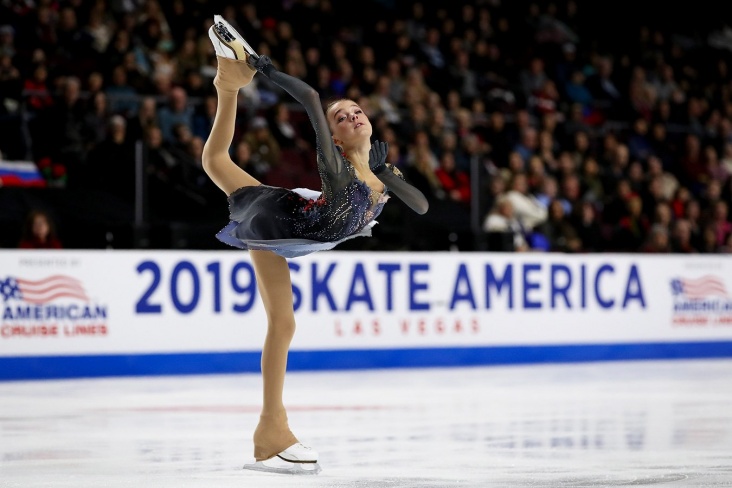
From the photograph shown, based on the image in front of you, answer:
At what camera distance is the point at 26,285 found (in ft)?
31.4

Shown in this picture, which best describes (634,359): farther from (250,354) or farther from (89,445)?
(89,445)

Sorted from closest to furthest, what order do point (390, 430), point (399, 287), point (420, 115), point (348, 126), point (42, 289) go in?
1. point (348, 126)
2. point (390, 430)
3. point (42, 289)
4. point (399, 287)
5. point (420, 115)

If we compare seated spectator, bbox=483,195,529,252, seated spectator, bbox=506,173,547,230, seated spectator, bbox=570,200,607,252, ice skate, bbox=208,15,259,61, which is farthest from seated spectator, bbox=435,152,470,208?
ice skate, bbox=208,15,259,61

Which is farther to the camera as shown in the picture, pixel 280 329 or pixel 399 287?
pixel 399 287

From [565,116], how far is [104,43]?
5.89 m

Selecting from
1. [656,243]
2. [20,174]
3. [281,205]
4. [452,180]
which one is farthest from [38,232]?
[656,243]

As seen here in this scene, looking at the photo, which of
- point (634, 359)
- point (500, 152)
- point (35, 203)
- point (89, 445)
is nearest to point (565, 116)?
point (500, 152)

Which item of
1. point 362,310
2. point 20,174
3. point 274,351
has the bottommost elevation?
point 274,351

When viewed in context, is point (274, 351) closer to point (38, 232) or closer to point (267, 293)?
point (267, 293)

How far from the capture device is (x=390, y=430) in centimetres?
619

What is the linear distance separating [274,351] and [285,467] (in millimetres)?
449

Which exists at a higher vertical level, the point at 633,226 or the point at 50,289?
the point at 633,226

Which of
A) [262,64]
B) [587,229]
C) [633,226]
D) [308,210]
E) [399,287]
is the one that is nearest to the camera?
[262,64]

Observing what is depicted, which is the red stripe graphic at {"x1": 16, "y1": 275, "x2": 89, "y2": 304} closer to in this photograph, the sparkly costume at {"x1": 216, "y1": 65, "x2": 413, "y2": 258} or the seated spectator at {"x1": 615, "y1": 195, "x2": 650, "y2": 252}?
the sparkly costume at {"x1": 216, "y1": 65, "x2": 413, "y2": 258}
